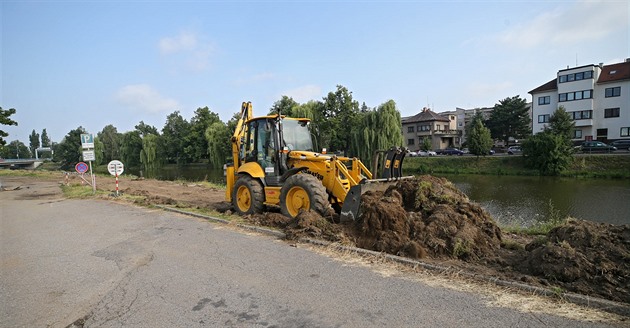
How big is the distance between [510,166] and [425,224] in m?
38.8

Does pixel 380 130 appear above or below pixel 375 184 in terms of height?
above

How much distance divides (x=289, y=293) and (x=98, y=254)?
167 inches

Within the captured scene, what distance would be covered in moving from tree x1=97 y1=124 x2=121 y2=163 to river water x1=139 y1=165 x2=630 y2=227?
224 feet

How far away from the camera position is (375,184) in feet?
25.0

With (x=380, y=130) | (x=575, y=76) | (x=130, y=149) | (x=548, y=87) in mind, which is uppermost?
(x=575, y=76)

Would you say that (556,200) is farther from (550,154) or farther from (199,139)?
(199,139)

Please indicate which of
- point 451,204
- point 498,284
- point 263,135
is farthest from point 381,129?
point 498,284

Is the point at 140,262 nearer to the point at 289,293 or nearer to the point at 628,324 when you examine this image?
the point at 289,293

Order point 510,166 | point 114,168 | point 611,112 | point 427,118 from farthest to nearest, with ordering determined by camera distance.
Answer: point 427,118 < point 611,112 < point 510,166 < point 114,168

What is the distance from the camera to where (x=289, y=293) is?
4.53 metres

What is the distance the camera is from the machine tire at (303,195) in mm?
7785

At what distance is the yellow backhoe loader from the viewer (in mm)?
7872

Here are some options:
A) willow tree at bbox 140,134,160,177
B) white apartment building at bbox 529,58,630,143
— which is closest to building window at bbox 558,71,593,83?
white apartment building at bbox 529,58,630,143

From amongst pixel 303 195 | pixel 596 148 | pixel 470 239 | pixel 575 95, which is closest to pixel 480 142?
pixel 596 148
